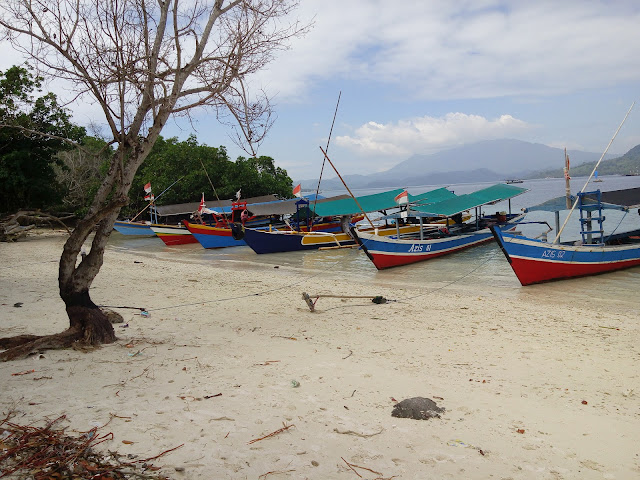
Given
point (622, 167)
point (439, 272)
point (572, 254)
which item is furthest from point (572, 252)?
point (622, 167)

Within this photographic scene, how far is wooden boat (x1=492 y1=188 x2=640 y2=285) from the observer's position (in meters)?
11.5

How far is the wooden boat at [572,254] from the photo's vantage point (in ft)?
37.8

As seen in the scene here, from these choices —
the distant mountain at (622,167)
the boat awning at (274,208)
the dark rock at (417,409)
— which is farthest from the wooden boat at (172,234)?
the distant mountain at (622,167)

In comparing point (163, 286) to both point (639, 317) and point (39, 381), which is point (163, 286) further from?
point (639, 317)

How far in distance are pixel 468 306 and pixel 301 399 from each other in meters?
5.88

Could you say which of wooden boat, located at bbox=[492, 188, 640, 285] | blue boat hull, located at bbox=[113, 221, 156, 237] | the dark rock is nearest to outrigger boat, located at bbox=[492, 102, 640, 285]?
wooden boat, located at bbox=[492, 188, 640, 285]

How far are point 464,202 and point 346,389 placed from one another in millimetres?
12798

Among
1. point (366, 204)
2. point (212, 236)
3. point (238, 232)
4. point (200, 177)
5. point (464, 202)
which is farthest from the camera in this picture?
point (200, 177)

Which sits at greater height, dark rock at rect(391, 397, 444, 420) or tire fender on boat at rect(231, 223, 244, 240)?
tire fender on boat at rect(231, 223, 244, 240)

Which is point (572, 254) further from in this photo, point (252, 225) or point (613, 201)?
point (252, 225)

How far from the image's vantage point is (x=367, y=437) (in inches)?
137

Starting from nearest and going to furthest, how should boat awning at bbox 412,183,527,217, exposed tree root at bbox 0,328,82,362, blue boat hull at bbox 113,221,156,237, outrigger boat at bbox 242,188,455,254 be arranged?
exposed tree root at bbox 0,328,82,362, boat awning at bbox 412,183,527,217, outrigger boat at bbox 242,188,455,254, blue boat hull at bbox 113,221,156,237

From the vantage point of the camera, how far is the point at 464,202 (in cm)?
1612

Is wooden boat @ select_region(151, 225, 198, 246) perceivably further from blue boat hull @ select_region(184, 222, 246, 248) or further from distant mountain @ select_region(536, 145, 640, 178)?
distant mountain @ select_region(536, 145, 640, 178)
